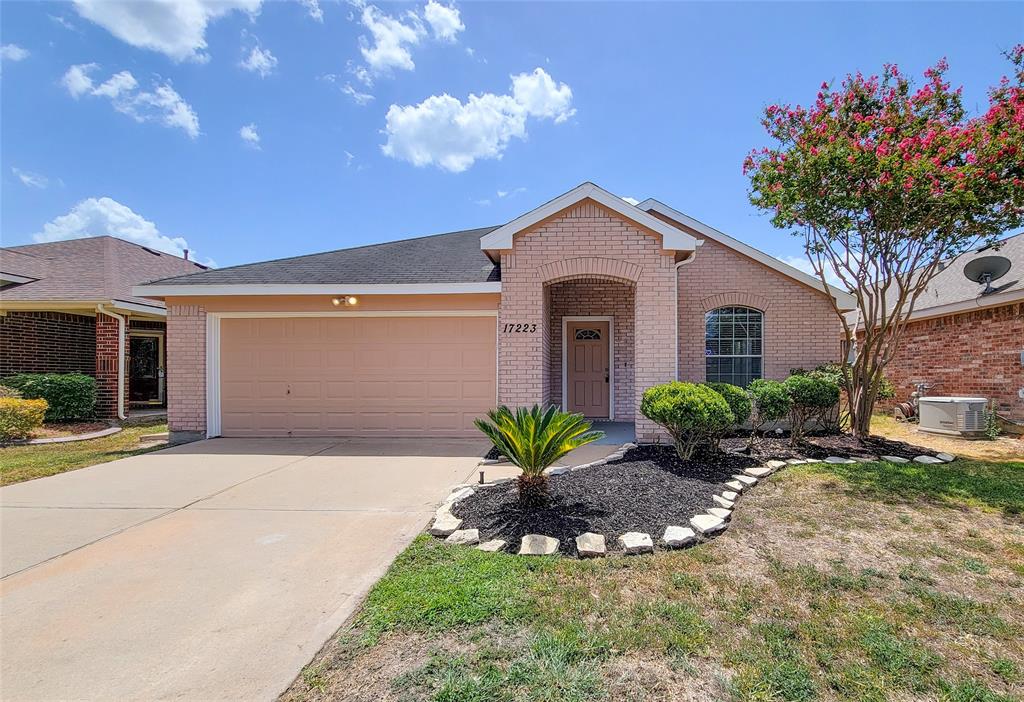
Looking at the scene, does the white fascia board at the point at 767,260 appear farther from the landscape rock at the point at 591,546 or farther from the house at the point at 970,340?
the landscape rock at the point at 591,546

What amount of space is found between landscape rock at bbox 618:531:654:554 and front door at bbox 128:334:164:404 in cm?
1580

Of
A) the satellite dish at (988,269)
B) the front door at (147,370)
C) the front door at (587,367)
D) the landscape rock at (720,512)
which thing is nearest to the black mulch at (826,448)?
the landscape rock at (720,512)

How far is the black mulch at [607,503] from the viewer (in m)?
3.87

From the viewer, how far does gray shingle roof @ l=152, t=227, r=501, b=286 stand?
822 cm

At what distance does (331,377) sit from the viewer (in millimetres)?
8727

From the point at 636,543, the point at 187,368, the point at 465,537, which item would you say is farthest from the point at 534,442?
the point at 187,368

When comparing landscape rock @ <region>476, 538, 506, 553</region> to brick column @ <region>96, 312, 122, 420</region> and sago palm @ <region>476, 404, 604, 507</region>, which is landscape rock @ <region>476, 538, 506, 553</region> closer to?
sago palm @ <region>476, 404, 604, 507</region>

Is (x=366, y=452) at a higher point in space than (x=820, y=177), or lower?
lower

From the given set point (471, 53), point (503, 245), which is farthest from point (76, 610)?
point (471, 53)

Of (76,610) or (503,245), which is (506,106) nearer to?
(503,245)

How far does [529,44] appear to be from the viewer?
8.37 metres

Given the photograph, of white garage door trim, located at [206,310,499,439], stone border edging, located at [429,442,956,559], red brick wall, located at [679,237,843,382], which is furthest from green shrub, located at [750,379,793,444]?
white garage door trim, located at [206,310,499,439]

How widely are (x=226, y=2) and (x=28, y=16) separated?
2.90 m

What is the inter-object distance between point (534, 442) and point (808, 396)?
5.52 meters
